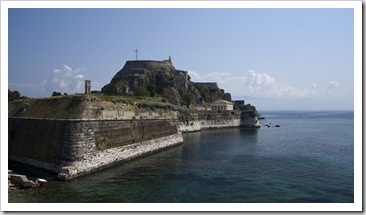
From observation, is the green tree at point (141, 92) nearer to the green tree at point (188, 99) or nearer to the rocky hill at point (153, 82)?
the rocky hill at point (153, 82)

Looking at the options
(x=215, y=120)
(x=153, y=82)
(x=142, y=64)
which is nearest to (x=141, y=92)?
(x=153, y=82)

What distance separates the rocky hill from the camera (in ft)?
252

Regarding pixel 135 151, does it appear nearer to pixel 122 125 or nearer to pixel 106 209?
pixel 122 125

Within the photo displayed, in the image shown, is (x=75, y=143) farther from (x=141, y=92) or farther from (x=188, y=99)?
(x=188, y=99)

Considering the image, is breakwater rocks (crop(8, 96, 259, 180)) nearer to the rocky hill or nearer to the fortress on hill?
the fortress on hill

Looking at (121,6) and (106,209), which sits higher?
(121,6)

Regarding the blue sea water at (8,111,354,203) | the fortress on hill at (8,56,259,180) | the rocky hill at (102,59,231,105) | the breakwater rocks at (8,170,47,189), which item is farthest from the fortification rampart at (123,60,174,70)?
the breakwater rocks at (8,170,47,189)

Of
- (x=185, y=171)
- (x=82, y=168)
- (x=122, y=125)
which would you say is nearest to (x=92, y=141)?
(x=82, y=168)

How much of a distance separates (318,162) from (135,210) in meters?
23.3

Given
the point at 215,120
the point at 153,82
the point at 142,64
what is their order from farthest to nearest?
the point at 142,64
the point at 153,82
the point at 215,120

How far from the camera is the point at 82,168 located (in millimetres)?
22750

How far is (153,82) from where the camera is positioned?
275ft

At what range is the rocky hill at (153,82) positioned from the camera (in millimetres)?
76750

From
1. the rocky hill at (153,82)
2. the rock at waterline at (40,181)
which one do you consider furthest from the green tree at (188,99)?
the rock at waterline at (40,181)
